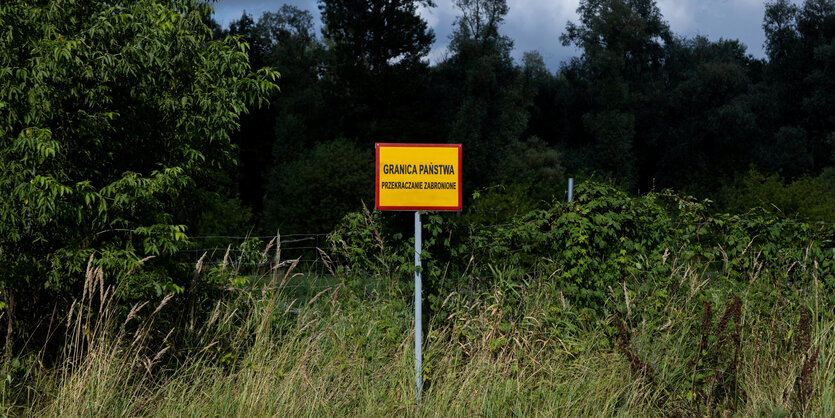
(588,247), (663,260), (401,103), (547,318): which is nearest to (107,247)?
(547,318)

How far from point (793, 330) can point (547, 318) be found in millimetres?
1675

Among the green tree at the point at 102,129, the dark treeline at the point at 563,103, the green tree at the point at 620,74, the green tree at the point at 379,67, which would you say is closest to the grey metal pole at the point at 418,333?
the green tree at the point at 102,129

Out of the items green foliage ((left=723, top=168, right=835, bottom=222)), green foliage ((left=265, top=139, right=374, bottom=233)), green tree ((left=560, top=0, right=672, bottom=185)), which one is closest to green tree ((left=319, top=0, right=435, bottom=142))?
green foliage ((left=265, top=139, right=374, bottom=233))

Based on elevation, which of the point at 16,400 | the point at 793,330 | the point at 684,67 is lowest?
the point at 16,400

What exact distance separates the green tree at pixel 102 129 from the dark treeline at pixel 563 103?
22304 mm

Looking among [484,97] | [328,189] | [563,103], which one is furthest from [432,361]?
[563,103]

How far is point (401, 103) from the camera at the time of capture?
32.9 m

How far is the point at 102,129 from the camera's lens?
4.79m

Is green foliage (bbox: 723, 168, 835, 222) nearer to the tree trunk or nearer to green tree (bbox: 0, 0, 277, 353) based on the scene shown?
green tree (bbox: 0, 0, 277, 353)

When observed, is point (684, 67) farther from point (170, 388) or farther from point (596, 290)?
point (170, 388)

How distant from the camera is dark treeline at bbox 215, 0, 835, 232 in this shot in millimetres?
31766

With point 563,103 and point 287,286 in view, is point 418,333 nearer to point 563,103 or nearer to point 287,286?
point 287,286

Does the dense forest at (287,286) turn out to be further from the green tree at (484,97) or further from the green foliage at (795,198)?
the green tree at (484,97)

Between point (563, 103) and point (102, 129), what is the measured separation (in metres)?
35.2
